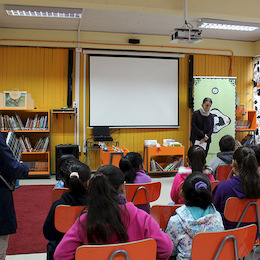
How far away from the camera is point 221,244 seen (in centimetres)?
159

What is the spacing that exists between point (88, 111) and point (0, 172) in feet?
14.8

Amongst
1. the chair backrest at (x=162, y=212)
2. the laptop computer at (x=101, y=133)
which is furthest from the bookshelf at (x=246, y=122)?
the chair backrest at (x=162, y=212)

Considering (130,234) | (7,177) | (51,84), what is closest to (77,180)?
(7,177)

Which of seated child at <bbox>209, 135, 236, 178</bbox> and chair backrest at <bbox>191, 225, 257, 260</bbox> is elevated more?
seated child at <bbox>209, 135, 236, 178</bbox>

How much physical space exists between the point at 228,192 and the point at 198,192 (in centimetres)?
74

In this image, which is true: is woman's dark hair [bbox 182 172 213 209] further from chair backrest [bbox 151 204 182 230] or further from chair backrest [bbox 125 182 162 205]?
chair backrest [bbox 125 182 162 205]

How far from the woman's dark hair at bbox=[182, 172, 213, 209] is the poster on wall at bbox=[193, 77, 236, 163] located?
16.8ft

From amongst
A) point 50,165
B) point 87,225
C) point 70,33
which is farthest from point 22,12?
point 87,225

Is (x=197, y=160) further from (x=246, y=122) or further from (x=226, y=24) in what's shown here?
(x=246, y=122)

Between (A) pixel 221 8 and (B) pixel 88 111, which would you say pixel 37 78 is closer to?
(B) pixel 88 111

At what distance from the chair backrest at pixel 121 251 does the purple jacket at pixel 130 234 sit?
2.5 inches

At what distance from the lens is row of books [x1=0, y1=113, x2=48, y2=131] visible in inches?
235

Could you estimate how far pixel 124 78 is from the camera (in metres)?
6.80

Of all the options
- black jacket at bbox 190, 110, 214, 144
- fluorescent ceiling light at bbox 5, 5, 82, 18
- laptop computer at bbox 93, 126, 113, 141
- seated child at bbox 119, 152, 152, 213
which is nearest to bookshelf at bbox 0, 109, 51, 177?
laptop computer at bbox 93, 126, 113, 141
